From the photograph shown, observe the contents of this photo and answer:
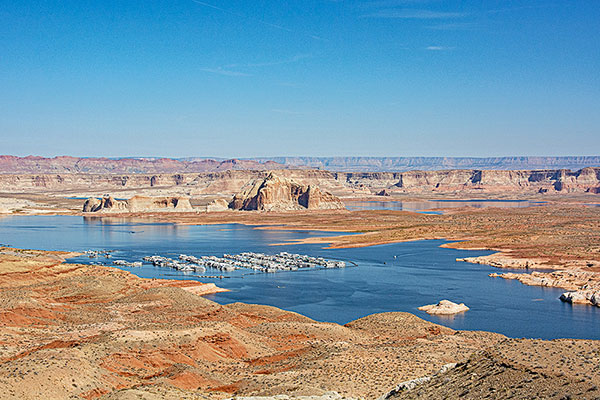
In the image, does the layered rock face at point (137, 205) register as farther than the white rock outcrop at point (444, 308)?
Yes

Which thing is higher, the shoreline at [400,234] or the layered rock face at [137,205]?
the layered rock face at [137,205]

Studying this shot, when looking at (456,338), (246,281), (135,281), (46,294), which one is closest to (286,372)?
(456,338)

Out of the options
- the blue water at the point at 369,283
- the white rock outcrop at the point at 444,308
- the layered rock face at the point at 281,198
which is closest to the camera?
the blue water at the point at 369,283

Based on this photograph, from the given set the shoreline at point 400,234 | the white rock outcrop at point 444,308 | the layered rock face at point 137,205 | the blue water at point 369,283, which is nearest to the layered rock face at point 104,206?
the layered rock face at point 137,205

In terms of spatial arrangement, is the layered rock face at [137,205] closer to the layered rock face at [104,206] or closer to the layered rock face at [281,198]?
the layered rock face at [104,206]

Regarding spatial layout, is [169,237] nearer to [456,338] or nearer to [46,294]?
[46,294]

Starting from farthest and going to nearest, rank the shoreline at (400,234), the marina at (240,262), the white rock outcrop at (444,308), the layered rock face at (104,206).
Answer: the layered rock face at (104,206), the marina at (240,262), the shoreline at (400,234), the white rock outcrop at (444,308)

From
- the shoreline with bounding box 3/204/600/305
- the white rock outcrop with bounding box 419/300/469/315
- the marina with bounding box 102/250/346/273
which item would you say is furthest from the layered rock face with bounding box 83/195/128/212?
the white rock outcrop with bounding box 419/300/469/315

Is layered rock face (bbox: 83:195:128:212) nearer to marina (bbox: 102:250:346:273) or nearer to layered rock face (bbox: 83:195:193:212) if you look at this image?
layered rock face (bbox: 83:195:193:212)
